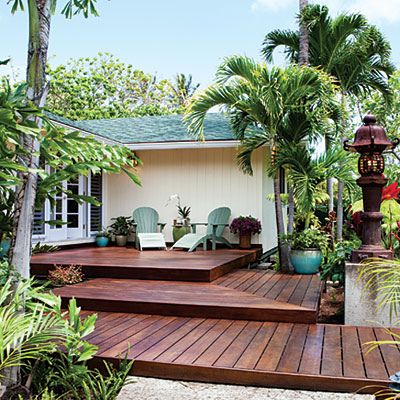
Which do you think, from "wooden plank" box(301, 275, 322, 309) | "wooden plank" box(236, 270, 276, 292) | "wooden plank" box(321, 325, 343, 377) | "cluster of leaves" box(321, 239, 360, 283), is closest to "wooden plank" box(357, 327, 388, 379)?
"wooden plank" box(321, 325, 343, 377)

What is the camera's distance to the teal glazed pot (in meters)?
6.95

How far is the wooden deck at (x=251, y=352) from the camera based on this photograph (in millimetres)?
3195

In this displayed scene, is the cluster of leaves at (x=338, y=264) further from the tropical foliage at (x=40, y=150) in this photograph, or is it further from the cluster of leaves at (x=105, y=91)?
the cluster of leaves at (x=105, y=91)

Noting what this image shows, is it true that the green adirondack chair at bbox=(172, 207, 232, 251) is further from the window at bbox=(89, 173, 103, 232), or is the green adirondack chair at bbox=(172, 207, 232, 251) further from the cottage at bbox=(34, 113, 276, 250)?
the window at bbox=(89, 173, 103, 232)

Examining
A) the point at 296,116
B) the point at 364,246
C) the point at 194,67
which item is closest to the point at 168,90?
the point at 194,67

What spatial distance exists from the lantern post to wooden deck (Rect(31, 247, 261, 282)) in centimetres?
216

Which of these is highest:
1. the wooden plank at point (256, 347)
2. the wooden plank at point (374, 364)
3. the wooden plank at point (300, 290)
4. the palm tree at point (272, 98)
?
the palm tree at point (272, 98)

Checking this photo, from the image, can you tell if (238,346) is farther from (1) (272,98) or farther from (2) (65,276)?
(1) (272,98)

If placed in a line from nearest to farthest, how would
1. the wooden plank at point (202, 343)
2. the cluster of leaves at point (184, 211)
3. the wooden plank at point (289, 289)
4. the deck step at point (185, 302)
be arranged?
the wooden plank at point (202, 343) < the deck step at point (185, 302) < the wooden plank at point (289, 289) < the cluster of leaves at point (184, 211)

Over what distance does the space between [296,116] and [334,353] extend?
435 cm

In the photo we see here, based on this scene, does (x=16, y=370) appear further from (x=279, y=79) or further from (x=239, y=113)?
(x=239, y=113)

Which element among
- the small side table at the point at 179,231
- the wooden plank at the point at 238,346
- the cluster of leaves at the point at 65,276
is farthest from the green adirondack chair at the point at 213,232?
the wooden plank at the point at 238,346

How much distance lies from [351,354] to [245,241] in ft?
17.6

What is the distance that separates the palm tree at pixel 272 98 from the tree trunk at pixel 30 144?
402 cm
